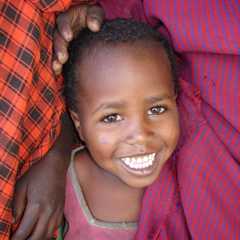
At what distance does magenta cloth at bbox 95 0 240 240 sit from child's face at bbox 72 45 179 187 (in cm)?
7

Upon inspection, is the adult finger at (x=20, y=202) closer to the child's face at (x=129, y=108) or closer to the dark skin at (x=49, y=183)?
the dark skin at (x=49, y=183)

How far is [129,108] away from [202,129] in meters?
0.22

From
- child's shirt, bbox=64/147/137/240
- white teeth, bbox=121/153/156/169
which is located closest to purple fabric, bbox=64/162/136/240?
child's shirt, bbox=64/147/137/240

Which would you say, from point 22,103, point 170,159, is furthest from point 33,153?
point 170,159

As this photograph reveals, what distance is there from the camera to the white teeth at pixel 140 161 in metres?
1.15

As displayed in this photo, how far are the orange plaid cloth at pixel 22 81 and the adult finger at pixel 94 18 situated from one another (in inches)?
3.2

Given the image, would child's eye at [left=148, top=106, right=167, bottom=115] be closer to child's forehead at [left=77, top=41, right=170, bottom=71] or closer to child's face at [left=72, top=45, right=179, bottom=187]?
child's face at [left=72, top=45, right=179, bottom=187]


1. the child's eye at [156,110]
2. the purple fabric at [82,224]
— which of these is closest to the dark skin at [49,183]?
the purple fabric at [82,224]

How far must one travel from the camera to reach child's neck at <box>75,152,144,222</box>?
1.32 meters

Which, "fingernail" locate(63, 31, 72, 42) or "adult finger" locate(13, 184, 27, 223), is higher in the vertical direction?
"fingernail" locate(63, 31, 72, 42)

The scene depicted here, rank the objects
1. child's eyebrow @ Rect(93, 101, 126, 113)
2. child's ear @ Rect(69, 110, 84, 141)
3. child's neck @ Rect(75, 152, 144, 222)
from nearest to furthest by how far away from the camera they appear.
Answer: child's eyebrow @ Rect(93, 101, 126, 113) < child's ear @ Rect(69, 110, 84, 141) < child's neck @ Rect(75, 152, 144, 222)

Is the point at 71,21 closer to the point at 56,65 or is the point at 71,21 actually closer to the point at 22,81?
the point at 56,65

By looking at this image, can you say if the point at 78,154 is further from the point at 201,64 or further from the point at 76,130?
the point at 201,64

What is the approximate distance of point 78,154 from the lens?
4.45ft
